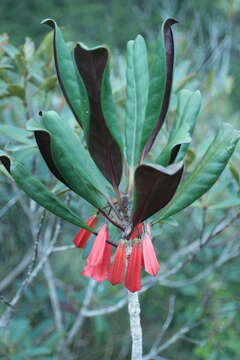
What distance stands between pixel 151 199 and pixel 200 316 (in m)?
2.24

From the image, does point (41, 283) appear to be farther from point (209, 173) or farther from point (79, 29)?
A: point (79, 29)

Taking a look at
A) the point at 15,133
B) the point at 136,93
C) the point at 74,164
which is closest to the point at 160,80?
the point at 136,93

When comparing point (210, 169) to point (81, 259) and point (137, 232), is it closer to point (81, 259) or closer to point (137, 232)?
point (137, 232)

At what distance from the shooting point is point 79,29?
10586 millimetres

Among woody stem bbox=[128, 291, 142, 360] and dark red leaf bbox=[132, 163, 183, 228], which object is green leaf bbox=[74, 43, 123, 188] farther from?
woody stem bbox=[128, 291, 142, 360]

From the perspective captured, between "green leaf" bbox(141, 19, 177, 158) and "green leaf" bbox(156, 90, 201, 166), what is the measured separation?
0.19ft

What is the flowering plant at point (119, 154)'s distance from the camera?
942 millimetres

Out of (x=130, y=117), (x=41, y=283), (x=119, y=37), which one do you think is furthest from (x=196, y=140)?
(x=119, y=37)

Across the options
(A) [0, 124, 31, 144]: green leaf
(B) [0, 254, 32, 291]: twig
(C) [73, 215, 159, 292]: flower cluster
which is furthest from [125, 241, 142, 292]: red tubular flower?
(B) [0, 254, 32, 291]: twig

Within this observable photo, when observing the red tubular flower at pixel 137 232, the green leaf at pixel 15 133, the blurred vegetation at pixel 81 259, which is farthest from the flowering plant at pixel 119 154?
the green leaf at pixel 15 133

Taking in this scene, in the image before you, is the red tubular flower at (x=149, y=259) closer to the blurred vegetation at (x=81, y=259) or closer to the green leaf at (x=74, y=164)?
the green leaf at (x=74, y=164)

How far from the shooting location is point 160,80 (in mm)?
1090

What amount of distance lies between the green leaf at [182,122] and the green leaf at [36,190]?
0.26 metres

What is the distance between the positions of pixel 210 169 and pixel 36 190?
421 millimetres
